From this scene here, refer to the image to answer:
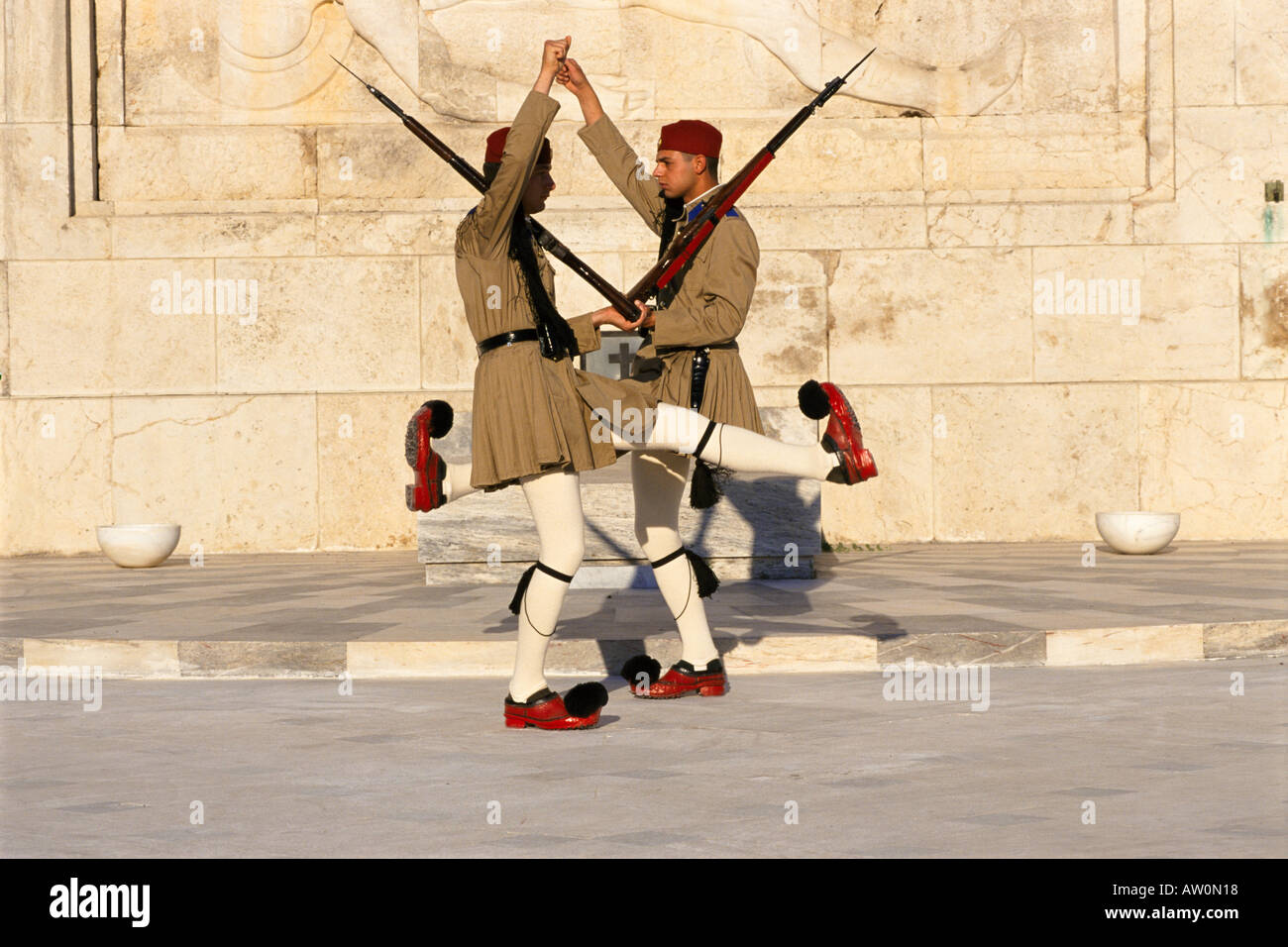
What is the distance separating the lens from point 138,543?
447 inches

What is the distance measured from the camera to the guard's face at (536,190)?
18.0 ft

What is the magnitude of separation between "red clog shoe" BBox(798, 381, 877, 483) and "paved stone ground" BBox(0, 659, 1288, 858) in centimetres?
85

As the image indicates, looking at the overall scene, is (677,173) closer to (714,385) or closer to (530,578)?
(714,385)

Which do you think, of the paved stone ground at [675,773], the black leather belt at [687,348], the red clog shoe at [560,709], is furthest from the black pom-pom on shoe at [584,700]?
the black leather belt at [687,348]

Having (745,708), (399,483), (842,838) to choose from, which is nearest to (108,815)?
(842,838)

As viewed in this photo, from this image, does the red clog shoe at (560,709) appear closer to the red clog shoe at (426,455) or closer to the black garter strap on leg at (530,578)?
the black garter strap on leg at (530,578)

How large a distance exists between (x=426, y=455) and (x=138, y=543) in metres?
6.25

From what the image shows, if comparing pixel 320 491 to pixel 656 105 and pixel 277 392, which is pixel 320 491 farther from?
pixel 656 105

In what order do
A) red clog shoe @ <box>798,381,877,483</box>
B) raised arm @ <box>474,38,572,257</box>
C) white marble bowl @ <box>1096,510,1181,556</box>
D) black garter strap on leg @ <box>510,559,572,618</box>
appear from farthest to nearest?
white marble bowl @ <box>1096,510,1181,556</box>, red clog shoe @ <box>798,381,877,483</box>, black garter strap on leg @ <box>510,559,572,618</box>, raised arm @ <box>474,38,572,257</box>

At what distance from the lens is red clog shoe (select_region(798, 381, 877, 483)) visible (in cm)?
559

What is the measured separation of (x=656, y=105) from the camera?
13.1 meters

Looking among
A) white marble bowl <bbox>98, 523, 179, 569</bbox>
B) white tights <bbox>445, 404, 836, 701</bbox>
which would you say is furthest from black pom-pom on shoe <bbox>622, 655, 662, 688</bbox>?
white marble bowl <bbox>98, 523, 179, 569</bbox>

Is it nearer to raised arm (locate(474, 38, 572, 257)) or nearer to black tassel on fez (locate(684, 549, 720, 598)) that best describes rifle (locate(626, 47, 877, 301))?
raised arm (locate(474, 38, 572, 257))

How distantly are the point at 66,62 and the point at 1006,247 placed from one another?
7.37m
